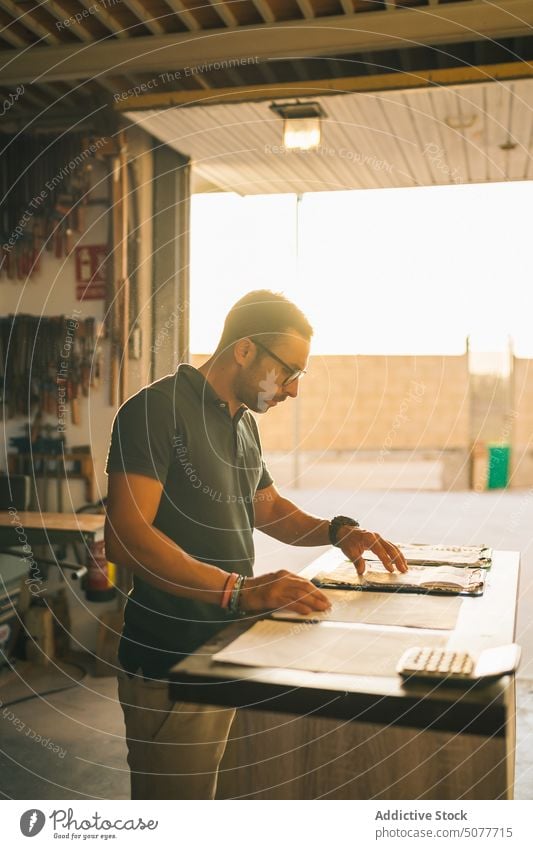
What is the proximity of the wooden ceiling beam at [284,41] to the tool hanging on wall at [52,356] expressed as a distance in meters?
1.15

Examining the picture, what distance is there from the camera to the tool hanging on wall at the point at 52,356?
13.2 feet

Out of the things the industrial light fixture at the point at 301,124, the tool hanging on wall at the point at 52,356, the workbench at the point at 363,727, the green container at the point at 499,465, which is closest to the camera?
the workbench at the point at 363,727

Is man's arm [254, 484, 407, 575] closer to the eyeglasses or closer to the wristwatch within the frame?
the wristwatch

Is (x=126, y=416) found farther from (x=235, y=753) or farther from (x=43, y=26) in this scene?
(x=43, y=26)

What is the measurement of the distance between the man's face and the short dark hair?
2 cm

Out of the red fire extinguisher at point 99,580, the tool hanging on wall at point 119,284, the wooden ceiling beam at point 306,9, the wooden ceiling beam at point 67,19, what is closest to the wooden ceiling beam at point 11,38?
the wooden ceiling beam at point 67,19

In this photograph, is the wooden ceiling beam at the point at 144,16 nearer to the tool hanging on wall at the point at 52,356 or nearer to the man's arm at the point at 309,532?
the tool hanging on wall at the point at 52,356

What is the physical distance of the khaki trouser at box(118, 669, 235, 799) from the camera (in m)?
1.72

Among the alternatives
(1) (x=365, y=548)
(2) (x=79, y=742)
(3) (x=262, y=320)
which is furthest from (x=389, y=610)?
(2) (x=79, y=742)

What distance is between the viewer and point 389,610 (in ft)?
5.34

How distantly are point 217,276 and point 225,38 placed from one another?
0.87 m

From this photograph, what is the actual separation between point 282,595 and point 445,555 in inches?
30.0

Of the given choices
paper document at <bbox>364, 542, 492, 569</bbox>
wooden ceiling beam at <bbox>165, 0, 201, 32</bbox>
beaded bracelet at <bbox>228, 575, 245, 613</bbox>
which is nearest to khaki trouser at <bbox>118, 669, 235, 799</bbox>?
beaded bracelet at <bbox>228, 575, 245, 613</bbox>
